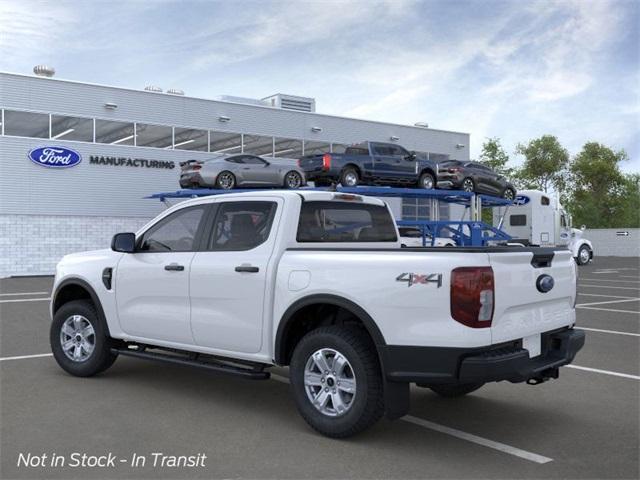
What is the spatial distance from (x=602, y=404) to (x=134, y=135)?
85.4 feet

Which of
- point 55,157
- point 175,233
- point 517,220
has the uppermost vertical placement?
point 55,157

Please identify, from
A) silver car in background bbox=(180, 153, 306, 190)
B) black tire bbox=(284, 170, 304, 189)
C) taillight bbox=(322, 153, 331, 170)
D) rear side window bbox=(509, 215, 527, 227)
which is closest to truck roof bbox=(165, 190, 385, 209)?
taillight bbox=(322, 153, 331, 170)

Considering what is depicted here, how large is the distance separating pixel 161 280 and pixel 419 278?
2711 millimetres

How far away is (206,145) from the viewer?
3109 cm

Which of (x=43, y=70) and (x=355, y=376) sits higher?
(x=43, y=70)

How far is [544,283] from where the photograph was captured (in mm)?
4922

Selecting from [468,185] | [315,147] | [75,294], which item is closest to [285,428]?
[75,294]

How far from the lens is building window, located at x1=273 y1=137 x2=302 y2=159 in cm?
3331

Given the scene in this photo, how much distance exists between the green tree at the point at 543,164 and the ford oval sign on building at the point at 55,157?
54.0m

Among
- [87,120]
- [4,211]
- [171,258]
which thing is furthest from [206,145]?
[171,258]

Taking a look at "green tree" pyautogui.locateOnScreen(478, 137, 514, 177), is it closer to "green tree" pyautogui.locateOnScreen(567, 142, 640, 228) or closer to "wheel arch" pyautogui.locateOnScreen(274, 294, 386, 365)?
"green tree" pyautogui.locateOnScreen(567, 142, 640, 228)

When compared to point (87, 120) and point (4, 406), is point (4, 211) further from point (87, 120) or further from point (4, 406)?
point (4, 406)

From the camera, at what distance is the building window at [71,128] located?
27172 millimetres

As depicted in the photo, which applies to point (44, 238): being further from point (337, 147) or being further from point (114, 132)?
point (337, 147)
